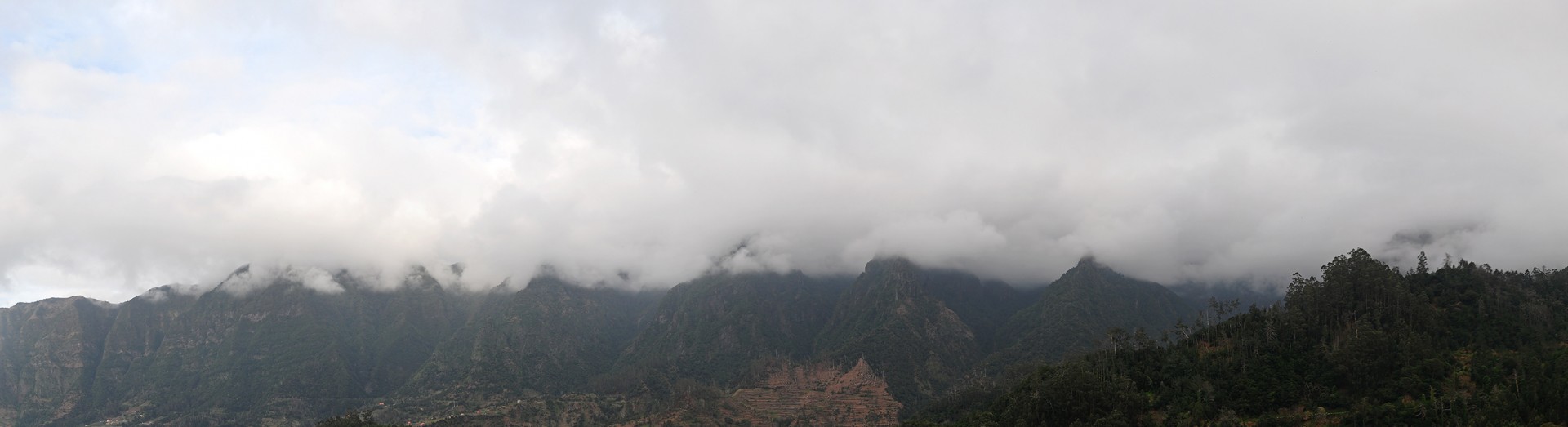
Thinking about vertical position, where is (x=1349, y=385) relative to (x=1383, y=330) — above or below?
below

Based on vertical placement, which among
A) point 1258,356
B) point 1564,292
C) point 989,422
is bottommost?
point 989,422

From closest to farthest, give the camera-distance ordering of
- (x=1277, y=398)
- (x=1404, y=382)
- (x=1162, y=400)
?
(x=1404, y=382) < (x=1277, y=398) < (x=1162, y=400)

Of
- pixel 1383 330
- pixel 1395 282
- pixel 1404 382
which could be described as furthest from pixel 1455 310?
pixel 1404 382

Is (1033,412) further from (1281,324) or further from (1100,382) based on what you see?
(1281,324)

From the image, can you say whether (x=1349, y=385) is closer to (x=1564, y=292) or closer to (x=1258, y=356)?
(x=1258, y=356)

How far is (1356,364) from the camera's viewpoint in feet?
453

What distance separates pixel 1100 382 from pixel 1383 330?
48.5 meters

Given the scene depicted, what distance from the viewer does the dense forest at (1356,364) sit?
127m

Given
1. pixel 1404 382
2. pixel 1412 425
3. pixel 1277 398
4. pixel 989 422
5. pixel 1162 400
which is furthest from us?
pixel 989 422

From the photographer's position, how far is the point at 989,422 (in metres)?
170

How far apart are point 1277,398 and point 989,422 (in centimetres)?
5236

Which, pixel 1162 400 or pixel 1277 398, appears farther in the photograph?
pixel 1162 400

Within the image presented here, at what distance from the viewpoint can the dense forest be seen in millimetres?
127125

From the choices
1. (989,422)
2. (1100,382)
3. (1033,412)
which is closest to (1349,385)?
(1100,382)
